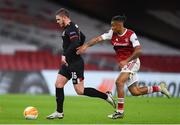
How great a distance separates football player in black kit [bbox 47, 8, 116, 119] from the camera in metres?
11.9

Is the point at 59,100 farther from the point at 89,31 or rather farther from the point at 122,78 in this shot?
the point at 89,31

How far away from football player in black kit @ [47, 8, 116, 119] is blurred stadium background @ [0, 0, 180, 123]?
1458 centimetres

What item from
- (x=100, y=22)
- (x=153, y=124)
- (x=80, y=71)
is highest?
(x=100, y=22)

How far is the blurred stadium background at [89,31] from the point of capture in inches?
1139

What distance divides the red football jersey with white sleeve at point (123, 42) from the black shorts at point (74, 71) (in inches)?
29.9

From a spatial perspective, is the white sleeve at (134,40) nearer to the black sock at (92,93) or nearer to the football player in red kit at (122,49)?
the football player in red kit at (122,49)

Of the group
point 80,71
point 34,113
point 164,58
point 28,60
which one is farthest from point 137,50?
point 164,58

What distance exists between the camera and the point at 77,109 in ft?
50.4

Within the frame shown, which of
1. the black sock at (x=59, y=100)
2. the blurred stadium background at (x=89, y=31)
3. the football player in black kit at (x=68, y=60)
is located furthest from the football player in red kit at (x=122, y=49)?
the blurred stadium background at (x=89, y=31)

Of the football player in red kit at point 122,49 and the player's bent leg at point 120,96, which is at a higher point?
the football player in red kit at point 122,49

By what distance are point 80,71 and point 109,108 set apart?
360 cm

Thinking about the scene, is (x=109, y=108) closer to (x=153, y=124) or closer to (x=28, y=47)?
(x=153, y=124)

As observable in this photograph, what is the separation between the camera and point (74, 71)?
12281mm

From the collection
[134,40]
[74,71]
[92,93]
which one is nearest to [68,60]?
[74,71]
